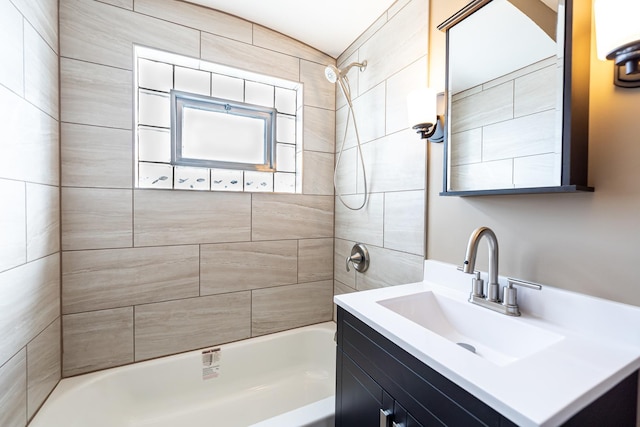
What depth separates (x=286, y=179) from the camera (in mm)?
2029

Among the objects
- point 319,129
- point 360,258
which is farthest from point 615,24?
point 319,129

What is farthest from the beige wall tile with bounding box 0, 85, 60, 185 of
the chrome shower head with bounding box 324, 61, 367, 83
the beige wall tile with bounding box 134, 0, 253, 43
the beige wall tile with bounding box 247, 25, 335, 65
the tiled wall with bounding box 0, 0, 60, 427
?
the chrome shower head with bounding box 324, 61, 367, 83

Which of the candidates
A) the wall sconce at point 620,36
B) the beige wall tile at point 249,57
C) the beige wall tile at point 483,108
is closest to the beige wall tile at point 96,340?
the beige wall tile at point 249,57

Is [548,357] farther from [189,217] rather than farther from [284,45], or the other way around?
[284,45]

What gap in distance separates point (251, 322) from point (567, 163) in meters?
1.77

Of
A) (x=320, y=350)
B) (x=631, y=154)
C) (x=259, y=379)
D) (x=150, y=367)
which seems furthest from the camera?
(x=320, y=350)

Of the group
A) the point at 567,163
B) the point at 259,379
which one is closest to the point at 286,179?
the point at 259,379

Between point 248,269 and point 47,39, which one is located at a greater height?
point 47,39

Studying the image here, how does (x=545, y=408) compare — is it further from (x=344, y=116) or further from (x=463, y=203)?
(x=344, y=116)

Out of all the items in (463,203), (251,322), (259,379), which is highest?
(463,203)

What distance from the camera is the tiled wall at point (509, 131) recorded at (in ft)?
2.84

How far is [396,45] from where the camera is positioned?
1.50 metres

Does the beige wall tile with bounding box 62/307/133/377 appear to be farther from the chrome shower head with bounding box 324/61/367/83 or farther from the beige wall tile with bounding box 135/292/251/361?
the chrome shower head with bounding box 324/61/367/83

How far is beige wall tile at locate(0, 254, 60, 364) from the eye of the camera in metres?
0.97
